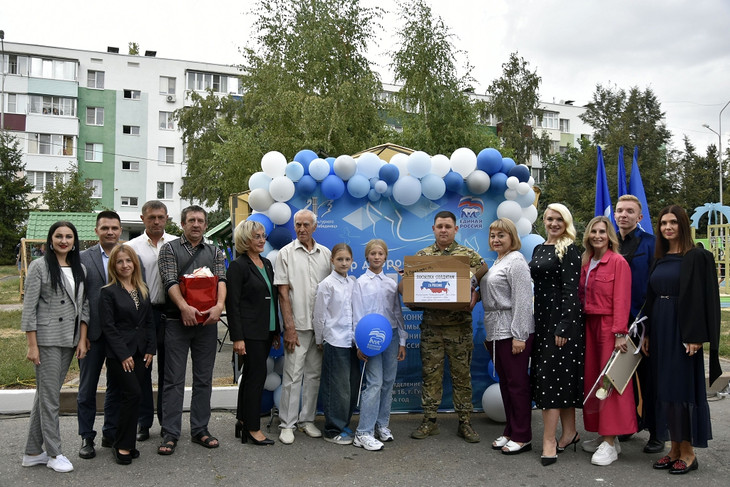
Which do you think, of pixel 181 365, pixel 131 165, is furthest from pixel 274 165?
pixel 131 165

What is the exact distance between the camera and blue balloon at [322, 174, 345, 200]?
589 centimetres

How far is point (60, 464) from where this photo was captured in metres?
4.46

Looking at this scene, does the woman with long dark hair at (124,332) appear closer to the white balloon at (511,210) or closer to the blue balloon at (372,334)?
the blue balloon at (372,334)

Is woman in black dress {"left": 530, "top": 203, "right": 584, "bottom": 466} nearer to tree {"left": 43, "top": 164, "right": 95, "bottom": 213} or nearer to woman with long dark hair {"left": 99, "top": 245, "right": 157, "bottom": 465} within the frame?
woman with long dark hair {"left": 99, "top": 245, "right": 157, "bottom": 465}

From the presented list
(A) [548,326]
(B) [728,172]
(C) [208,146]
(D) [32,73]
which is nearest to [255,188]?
(A) [548,326]

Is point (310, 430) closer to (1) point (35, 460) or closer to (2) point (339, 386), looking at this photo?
(2) point (339, 386)

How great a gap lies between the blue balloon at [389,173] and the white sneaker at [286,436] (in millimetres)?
2439

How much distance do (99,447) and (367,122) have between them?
11.6 m

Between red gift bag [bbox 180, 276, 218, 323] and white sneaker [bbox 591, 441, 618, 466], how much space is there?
321 centimetres

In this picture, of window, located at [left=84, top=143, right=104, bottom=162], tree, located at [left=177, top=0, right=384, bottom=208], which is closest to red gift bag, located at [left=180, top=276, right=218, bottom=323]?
tree, located at [left=177, top=0, right=384, bottom=208]

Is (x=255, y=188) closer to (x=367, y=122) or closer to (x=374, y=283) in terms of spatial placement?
(x=374, y=283)

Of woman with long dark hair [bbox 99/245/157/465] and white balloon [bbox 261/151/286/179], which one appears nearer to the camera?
woman with long dark hair [bbox 99/245/157/465]

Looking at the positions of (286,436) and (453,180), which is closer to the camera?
(286,436)

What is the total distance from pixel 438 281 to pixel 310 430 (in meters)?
1.76
